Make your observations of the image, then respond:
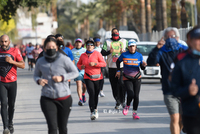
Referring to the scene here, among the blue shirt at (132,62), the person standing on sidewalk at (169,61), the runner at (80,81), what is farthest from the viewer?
the runner at (80,81)

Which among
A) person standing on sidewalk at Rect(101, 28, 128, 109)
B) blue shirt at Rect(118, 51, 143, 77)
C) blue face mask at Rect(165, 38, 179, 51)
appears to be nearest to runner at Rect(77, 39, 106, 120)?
blue shirt at Rect(118, 51, 143, 77)

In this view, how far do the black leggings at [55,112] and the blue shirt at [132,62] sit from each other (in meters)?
4.14

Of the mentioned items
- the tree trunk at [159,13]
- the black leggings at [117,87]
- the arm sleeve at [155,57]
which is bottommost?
the black leggings at [117,87]

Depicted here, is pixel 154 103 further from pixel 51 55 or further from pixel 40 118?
pixel 51 55

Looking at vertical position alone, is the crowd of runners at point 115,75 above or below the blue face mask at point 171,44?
below

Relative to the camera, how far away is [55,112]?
6.47m

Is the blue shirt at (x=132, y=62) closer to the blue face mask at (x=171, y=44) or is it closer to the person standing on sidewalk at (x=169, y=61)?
the person standing on sidewalk at (x=169, y=61)

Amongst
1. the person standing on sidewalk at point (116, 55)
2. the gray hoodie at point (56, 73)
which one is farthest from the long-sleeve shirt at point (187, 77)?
the person standing on sidewalk at point (116, 55)

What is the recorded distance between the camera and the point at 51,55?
6488 millimetres

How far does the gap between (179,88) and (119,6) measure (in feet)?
157

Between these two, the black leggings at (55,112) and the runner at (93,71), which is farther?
the runner at (93,71)

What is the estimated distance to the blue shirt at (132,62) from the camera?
10.5 m

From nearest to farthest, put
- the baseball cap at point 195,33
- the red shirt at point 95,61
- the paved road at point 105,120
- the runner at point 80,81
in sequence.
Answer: the baseball cap at point 195,33 < the paved road at point 105,120 < the red shirt at point 95,61 < the runner at point 80,81

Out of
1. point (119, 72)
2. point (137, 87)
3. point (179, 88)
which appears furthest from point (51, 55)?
point (119, 72)
